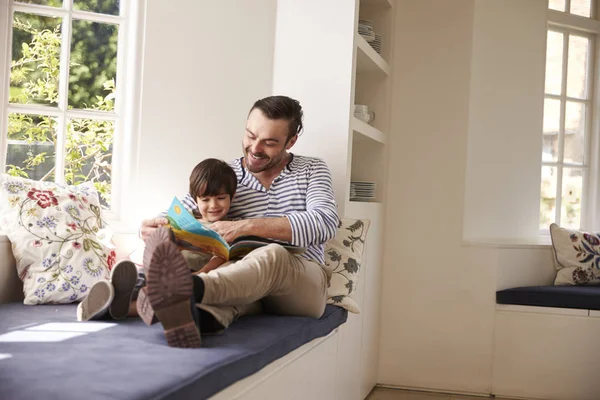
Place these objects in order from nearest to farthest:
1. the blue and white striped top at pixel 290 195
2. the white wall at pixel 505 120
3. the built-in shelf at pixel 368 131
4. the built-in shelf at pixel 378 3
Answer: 1. the blue and white striped top at pixel 290 195
2. the built-in shelf at pixel 368 131
3. the built-in shelf at pixel 378 3
4. the white wall at pixel 505 120

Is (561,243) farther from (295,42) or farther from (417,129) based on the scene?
(295,42)

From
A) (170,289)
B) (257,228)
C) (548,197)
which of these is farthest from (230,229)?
(548,197)

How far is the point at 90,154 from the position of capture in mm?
3758

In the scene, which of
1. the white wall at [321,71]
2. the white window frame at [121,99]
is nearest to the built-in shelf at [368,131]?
the white wall at [321,71]

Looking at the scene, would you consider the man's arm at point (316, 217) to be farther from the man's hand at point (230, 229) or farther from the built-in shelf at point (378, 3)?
the built-in shelf at point (378, 3)

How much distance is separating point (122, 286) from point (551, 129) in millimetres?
4004

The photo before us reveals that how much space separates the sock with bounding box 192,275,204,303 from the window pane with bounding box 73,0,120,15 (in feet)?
6.66

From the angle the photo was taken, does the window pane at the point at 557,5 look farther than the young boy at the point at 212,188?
Yes

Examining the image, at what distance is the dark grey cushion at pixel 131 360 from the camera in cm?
164

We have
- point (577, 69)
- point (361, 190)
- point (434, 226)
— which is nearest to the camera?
point (361, 190)

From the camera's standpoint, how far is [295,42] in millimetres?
3939

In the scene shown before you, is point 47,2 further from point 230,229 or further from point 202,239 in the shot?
point 202,239

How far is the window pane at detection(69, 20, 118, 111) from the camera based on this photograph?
373 centimetres

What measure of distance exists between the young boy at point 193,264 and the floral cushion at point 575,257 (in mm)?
2575
